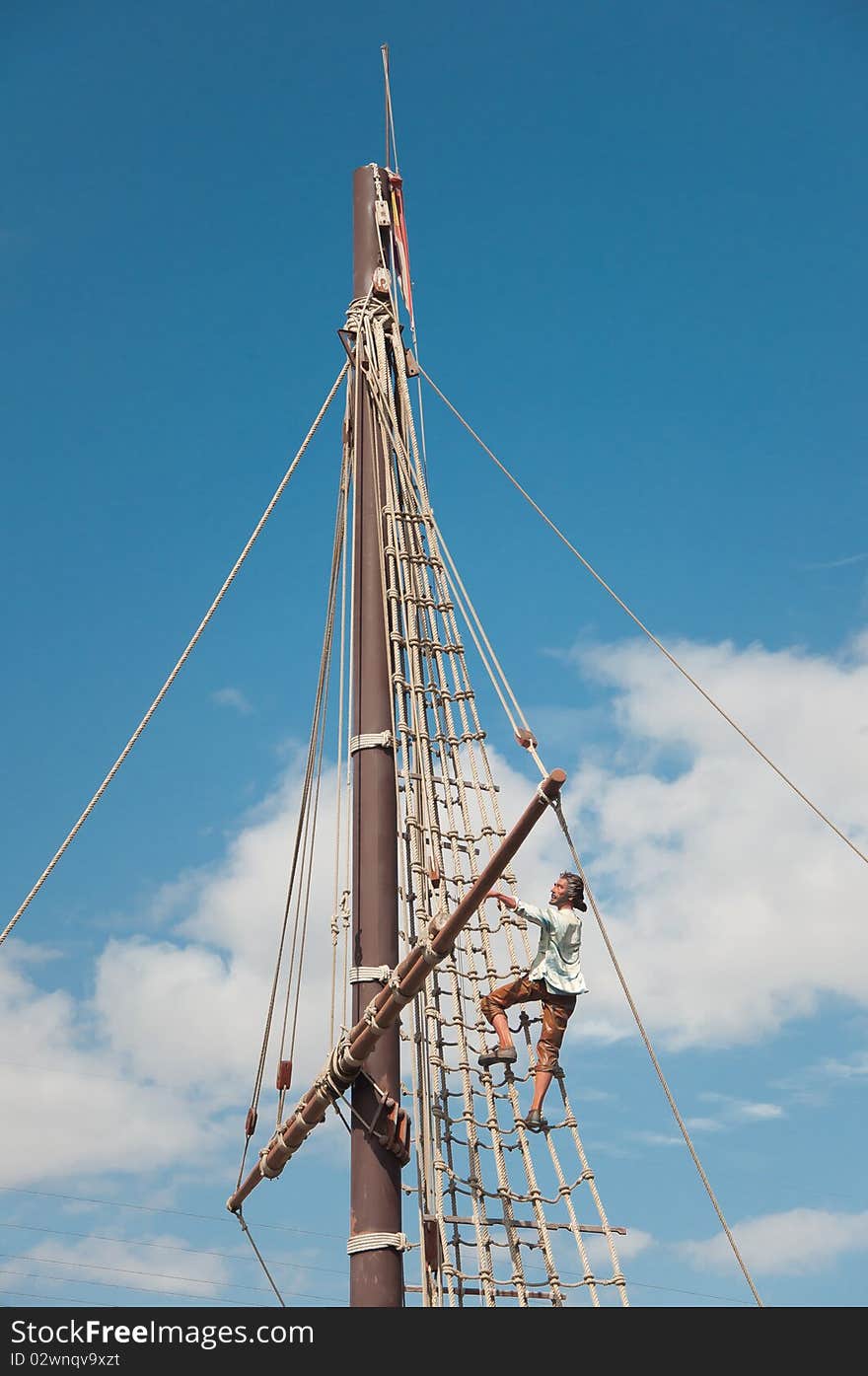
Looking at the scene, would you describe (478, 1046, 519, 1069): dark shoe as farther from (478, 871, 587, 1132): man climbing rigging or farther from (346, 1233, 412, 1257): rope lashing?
(346, 1233, 412, 1257): rope lashing

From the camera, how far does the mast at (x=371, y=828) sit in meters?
8.48

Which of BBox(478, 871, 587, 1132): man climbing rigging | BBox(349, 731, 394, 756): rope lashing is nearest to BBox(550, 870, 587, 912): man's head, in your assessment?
BBox(478, 871, 587, 1132): man climbing rigging

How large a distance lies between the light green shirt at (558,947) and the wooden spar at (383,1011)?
45.3 inches

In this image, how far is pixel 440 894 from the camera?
361 inches

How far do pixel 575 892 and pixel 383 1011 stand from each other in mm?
1808

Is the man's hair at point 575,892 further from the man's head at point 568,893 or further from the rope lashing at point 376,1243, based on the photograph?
the rope lashing at point 376,1243

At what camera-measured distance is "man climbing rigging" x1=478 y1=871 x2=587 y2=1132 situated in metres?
9.27

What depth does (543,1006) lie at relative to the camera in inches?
373

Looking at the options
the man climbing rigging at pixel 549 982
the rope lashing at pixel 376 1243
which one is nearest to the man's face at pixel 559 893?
the man climbing rigging at pixel 549 982

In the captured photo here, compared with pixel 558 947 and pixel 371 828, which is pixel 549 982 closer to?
pixel 558 947

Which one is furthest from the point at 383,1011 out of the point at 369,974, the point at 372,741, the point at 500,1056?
the point at 372,741
